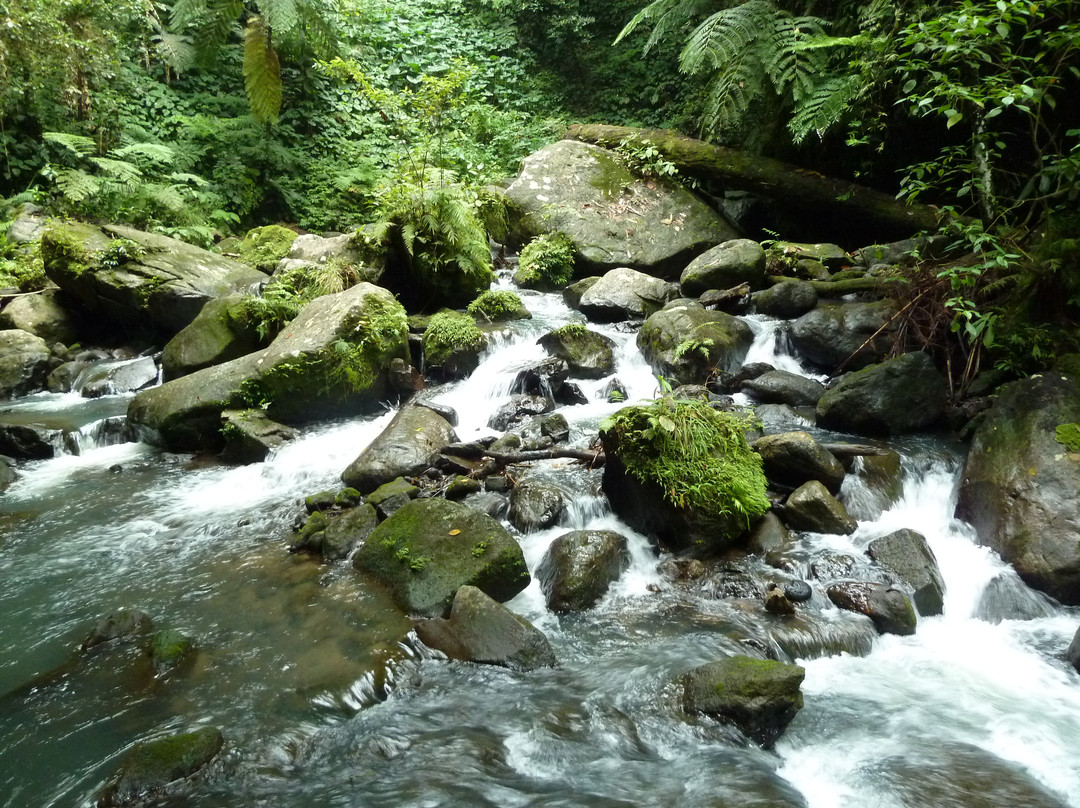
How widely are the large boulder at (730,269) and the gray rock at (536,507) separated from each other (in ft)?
16.0

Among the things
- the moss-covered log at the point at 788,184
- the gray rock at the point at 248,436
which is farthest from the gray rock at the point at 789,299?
the gray rock at the point at 248,436

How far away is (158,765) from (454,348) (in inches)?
219

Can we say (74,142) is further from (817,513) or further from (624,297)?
(817,513)

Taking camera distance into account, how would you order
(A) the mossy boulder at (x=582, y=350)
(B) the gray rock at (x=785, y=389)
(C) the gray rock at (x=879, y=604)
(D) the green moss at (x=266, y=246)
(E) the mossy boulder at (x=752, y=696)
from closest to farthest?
(E) the mossy boulder at (x=752, y=696) < (C) the gray rock at (x=879, y=604) < (B) the gray rock at (x=785, y=389) < (A) the mossy boulder at (x=582, y=350) < (D) the green moss at (x=266, y=246)

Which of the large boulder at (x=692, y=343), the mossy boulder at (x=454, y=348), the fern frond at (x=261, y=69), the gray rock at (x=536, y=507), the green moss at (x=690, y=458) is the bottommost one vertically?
the gray rock at (x=536, y=507)

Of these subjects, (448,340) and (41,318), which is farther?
(41,318)

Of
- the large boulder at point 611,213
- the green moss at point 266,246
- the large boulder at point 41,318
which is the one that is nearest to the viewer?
the large boulder at point 41,318

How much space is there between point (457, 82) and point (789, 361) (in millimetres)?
5640

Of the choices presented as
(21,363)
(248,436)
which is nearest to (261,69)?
(21,363)

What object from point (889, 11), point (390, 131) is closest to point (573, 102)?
point (390, 131)

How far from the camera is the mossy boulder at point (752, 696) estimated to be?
3.07 m

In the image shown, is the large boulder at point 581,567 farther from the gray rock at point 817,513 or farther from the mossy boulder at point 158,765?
the mossy boulder at point 158,765

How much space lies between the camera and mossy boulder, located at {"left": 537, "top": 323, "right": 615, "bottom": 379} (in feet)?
25.2

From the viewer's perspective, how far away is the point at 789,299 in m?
8.00
